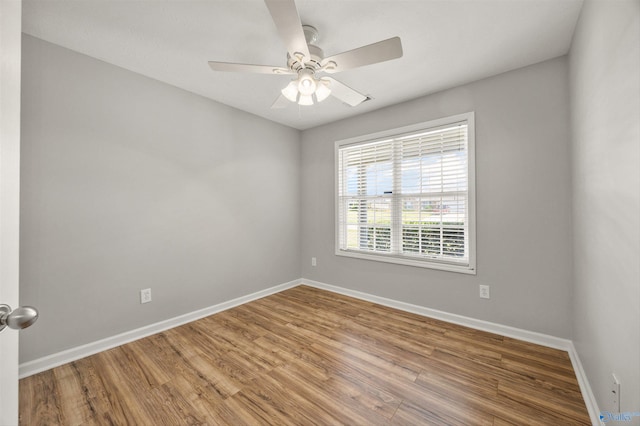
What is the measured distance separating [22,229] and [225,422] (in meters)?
1.93

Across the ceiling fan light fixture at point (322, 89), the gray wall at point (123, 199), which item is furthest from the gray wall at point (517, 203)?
the gray wall at point (123, 199)

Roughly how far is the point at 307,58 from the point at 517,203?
2180 mm

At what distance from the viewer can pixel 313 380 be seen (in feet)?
5.90

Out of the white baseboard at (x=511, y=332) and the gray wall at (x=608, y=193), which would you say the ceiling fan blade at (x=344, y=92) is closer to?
the gray wall at (x=608, y=193)

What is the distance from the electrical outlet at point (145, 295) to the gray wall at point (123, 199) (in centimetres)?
5

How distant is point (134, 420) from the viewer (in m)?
1.47

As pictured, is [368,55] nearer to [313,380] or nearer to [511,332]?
[313,380]

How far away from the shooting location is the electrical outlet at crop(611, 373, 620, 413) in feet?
3.80


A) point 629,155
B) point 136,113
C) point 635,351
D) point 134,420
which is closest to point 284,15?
point 629,155

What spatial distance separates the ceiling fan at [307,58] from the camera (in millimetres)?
1306

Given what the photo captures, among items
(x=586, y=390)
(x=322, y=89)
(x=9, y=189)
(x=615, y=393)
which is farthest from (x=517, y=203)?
(x=9, y=189)

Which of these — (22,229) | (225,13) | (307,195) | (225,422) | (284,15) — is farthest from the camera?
(307,195)

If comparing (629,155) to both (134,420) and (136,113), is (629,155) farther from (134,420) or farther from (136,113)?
(136,113)

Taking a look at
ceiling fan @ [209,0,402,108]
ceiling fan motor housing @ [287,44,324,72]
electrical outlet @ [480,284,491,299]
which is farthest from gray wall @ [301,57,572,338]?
ceiling fan motor housing @ [287,44,324,72]
